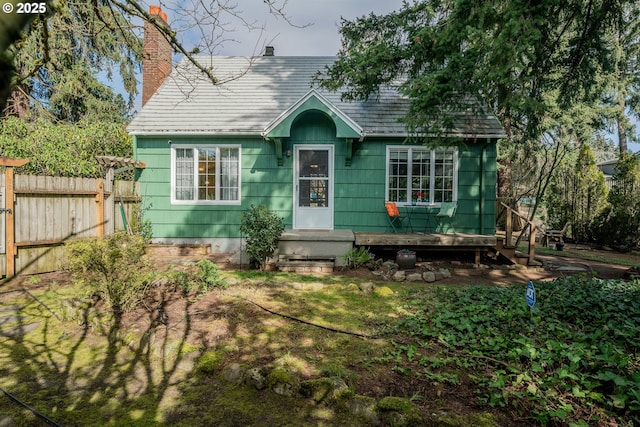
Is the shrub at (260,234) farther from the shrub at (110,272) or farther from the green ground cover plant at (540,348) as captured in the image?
the green ground cover plant at (540,348)

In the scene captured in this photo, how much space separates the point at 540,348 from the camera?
3225 millimetres

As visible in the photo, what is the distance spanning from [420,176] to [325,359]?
22.9ft

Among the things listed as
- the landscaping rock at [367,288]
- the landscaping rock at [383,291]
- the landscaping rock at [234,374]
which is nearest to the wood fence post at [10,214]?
→ the landscaping rock at [234,374]

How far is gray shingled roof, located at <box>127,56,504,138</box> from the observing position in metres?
8.98

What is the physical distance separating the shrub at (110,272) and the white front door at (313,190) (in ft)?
17.7

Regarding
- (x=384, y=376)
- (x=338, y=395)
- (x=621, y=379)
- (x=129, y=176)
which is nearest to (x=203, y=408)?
(x=338, y=395)

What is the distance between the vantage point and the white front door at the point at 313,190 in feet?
30.3

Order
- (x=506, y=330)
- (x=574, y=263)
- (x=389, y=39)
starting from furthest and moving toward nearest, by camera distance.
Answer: (x=574, y=263) → (x=389, y=39) → (x=506, y=330)

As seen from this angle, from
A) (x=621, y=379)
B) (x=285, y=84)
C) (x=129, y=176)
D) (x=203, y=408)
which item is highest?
(x=285, y=84)

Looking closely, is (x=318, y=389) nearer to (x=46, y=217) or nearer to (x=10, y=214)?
(x=10, y=214)

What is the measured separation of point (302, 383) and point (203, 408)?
73cm

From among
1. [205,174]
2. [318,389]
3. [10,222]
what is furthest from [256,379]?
[205,174]

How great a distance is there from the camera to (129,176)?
9641 millimetres

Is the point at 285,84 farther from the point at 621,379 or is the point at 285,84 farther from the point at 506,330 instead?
the point at 621,379
